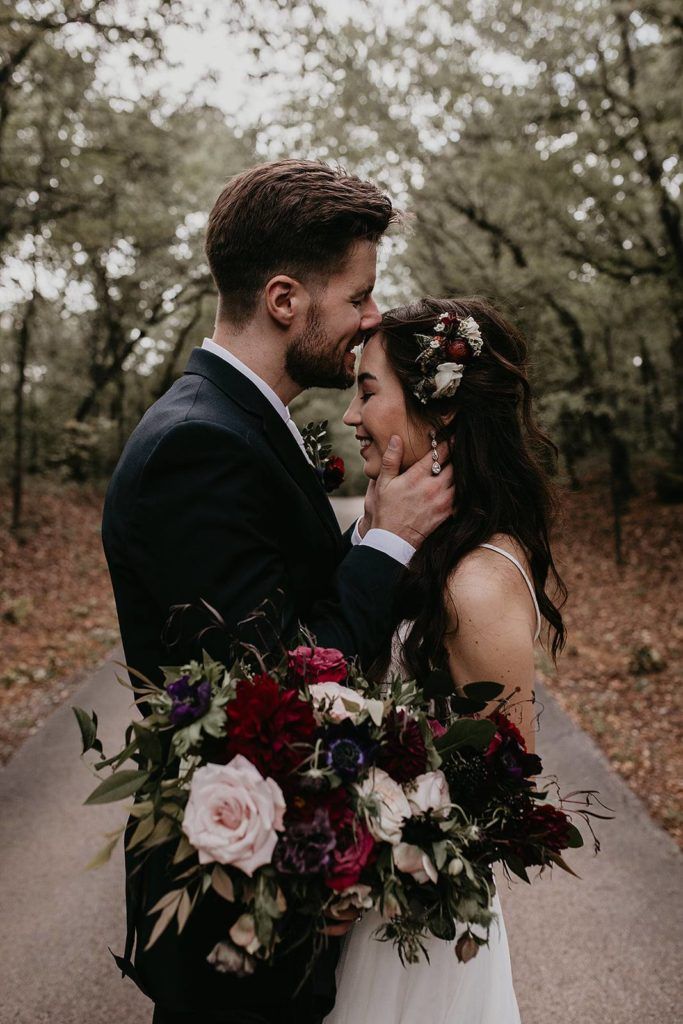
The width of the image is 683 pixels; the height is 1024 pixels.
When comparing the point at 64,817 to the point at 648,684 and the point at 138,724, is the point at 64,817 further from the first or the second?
the point at 648,684

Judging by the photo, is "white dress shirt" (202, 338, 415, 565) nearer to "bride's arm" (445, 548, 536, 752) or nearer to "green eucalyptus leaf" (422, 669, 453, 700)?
"bride's arm" (445, 548, 536, 752)

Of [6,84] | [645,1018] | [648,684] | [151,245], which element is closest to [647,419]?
[648,684]

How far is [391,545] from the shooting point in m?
2.18

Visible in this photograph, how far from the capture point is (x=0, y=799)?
17.7 feet

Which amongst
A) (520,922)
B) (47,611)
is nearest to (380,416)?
(520,922)

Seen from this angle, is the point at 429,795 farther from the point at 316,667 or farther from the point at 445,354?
the point at 445,354

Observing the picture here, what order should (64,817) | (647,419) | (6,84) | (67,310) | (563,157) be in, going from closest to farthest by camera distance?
(64,817)
(6,84)
(563,157)
(647,419)
(67,310)

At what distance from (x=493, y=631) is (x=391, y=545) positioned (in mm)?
407

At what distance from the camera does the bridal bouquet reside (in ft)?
4.70

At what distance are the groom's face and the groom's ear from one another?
0.11 ft

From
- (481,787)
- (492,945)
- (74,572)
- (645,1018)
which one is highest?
(481,787)

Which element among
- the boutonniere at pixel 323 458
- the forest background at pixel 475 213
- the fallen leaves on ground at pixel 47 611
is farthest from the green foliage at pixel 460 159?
the boutonniere at pixel 323 458

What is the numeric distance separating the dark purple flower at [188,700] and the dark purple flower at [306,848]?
284 mm

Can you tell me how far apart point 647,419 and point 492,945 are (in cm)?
1594
